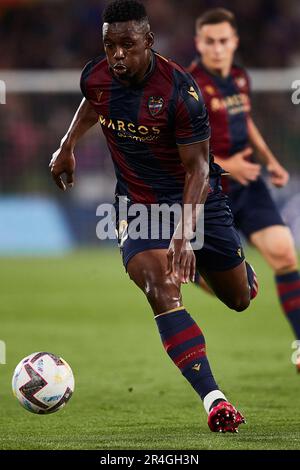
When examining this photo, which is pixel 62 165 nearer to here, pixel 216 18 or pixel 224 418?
pixel 224 418

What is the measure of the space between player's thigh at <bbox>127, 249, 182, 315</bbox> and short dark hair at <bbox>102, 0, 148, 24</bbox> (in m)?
1.26

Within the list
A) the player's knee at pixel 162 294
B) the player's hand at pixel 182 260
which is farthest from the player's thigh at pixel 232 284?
the player's hand at pixel 182 260

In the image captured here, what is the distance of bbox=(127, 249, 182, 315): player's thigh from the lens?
18.6 ft

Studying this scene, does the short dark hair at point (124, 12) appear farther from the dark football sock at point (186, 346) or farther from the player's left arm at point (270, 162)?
the player's left arm at point (270, 162)

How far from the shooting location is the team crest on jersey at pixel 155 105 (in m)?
5.76

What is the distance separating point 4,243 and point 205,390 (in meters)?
10.9

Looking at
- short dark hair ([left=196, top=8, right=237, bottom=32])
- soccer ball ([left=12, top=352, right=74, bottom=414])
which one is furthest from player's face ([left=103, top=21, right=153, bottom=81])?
short dark hair ([left=196, top=8, right=237, bottom=32])

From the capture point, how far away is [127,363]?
336 inches

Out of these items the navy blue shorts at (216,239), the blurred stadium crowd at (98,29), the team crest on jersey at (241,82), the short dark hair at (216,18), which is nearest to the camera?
the navy blue shorts at (216,239)

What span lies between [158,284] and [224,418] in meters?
0.77

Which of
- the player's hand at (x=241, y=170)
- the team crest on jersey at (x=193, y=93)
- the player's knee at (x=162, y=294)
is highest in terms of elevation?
the team crest on jersey at (x=193, y=93)

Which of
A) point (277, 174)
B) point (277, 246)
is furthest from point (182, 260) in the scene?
point (277, 174)

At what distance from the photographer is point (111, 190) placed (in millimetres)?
16172

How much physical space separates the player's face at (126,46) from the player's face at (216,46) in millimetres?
2968
